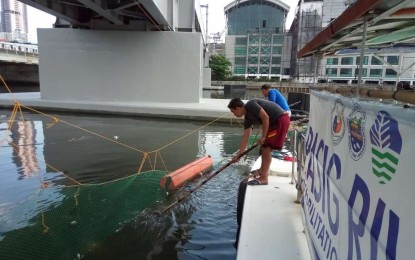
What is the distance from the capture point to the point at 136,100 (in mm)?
20688

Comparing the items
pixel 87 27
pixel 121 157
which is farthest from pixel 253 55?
pixel 121 157

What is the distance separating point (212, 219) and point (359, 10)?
4290 millimetres

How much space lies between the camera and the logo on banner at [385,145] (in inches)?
59.7

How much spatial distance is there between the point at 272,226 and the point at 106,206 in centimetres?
283

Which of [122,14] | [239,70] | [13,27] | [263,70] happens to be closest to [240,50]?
[239,70]

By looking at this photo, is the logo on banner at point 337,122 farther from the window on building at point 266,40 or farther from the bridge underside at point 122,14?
the window on building at point 266,40

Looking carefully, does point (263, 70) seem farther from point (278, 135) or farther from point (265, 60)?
point (278, 135)

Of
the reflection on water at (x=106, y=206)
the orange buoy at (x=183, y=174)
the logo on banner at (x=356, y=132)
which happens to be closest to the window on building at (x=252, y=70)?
the reflection on water at (x=106, y=206)

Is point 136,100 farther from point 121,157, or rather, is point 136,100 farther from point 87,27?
point 121,157

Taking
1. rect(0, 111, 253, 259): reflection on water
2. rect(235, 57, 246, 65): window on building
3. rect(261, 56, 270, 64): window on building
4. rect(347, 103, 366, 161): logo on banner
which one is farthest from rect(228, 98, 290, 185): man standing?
rect(235, 57, 246, 65): window on building

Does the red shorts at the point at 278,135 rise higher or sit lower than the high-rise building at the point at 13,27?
lower

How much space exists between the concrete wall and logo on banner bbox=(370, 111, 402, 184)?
1835 centimetres

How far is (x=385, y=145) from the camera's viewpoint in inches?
64.2

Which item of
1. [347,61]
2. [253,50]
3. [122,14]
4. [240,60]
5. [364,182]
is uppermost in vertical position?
[253,50]
